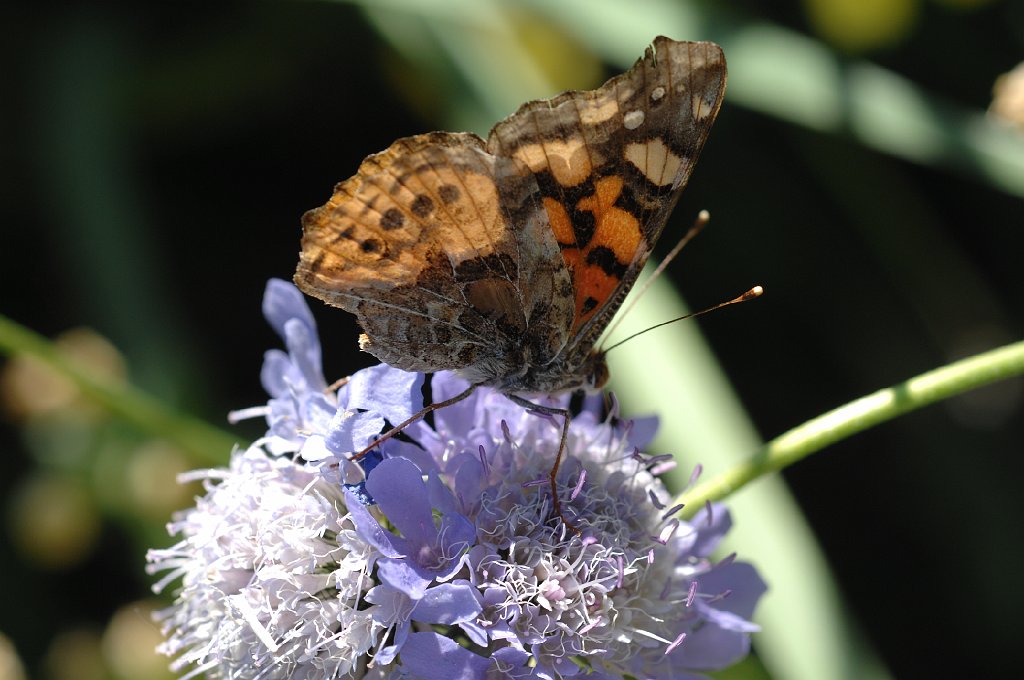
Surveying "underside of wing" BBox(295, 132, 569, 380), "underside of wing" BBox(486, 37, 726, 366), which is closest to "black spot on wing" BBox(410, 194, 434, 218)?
"underside of wing" BBox(295, 132, 569, 380)

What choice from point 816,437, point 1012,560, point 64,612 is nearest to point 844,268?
point 1012,560

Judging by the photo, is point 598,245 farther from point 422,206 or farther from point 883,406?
point 883,406

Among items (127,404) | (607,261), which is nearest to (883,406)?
(607,261)

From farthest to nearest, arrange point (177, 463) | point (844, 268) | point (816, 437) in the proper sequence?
point (844, 268), point (177, 463), point (816, 437)

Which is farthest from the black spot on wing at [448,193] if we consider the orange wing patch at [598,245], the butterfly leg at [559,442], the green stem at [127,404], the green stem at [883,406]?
the green stem at [127,404]

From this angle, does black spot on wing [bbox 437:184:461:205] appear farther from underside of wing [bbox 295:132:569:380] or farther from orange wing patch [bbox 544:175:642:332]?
orange wing patch [bbox 544:175:642:332]

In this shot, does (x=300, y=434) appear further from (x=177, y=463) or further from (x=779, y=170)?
(x=779, y=170)

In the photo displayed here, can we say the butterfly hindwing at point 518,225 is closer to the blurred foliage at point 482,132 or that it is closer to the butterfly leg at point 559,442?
the butterfly leg at point 559,442
